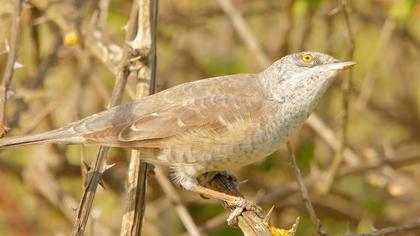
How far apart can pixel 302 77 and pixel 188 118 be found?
586 mm

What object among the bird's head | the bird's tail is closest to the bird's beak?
the bird's head

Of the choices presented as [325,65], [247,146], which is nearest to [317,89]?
[325,65]

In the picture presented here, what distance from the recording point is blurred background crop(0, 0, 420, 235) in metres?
6.11

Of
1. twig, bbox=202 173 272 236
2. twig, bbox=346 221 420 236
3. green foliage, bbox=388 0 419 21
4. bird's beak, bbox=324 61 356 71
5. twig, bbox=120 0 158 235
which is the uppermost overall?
twig, bbox=120 0 158 235

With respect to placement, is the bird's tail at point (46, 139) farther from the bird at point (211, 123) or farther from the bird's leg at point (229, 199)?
the bird's leg at point (229, 199)

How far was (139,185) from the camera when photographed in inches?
157

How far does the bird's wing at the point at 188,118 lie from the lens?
161 inches

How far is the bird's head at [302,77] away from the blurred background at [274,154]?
3.89ft

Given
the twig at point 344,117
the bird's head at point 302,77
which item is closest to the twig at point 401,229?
the bird's head at point 302,77

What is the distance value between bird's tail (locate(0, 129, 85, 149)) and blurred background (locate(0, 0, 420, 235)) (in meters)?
1.36

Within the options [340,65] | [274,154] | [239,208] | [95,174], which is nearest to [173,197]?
[274,154]

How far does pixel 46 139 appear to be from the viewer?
3998 mm

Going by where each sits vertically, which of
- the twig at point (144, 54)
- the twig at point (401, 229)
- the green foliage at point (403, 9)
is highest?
the twig at point (144, 54)

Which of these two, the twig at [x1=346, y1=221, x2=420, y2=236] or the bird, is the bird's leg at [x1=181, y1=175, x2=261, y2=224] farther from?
the twig at [x1=346, y1=221, x2=420, y2=236]
